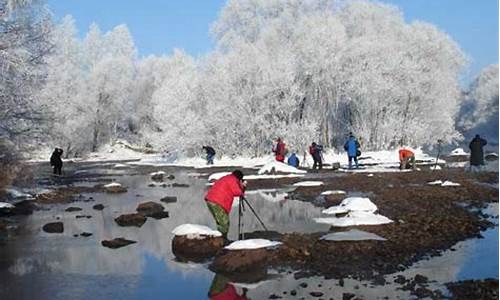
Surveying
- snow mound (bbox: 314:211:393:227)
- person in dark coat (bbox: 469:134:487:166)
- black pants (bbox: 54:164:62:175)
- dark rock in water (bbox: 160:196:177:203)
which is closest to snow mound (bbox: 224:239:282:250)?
snow mound (bbox: 314:211:393:227)

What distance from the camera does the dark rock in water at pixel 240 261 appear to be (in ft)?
34.7

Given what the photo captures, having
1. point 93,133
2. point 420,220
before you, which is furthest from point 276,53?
point 420,220

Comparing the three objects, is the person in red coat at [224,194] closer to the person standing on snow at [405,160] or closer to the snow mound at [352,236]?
the snow mound at [352,236]

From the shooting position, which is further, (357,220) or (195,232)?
(357,220)

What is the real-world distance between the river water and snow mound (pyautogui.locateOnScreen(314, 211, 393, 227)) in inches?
17.4

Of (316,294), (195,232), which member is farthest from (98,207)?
(316,294)

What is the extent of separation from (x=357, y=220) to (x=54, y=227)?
841cm

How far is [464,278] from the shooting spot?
941 centimetres

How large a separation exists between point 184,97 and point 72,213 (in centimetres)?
3460

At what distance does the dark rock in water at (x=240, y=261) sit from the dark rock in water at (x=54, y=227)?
6.63m

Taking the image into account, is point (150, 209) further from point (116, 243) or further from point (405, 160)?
point (405, 160)

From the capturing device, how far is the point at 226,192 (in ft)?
42.3

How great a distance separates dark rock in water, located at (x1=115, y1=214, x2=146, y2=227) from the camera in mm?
16875

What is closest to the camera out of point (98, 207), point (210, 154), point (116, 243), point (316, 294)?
point (316, 294)
